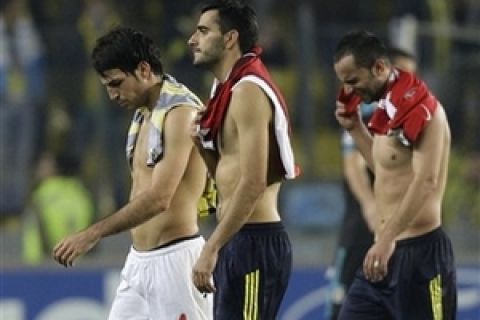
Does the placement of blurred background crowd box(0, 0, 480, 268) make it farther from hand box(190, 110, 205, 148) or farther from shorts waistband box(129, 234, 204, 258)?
hand box(190, 110, 205, 148)

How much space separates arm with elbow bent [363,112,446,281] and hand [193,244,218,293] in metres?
0.90

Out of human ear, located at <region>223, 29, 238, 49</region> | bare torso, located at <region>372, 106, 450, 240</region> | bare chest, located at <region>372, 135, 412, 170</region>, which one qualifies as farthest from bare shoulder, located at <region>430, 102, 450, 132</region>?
human ear, located at <region>223, 29, 238, 49</region>

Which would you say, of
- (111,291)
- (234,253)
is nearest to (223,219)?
(234,253)

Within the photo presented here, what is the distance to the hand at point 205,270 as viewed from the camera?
802 cm

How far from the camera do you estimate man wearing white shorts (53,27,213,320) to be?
867 centimetres

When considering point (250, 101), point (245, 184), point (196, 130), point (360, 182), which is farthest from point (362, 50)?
point (360, 182)

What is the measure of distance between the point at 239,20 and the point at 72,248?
137 cm

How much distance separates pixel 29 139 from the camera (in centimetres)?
1514

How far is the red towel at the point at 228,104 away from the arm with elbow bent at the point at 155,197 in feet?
0.97

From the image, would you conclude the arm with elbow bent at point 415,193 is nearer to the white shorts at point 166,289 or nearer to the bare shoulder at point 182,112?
the white shorts at point 166,289

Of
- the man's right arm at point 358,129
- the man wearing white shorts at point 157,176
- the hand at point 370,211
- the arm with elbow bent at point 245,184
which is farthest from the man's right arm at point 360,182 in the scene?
the arm with elbow bent at point 245,184

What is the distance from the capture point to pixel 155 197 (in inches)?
335

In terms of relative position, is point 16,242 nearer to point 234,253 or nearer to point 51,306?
point 51,306

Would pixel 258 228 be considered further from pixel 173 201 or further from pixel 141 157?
pixel 141 157
